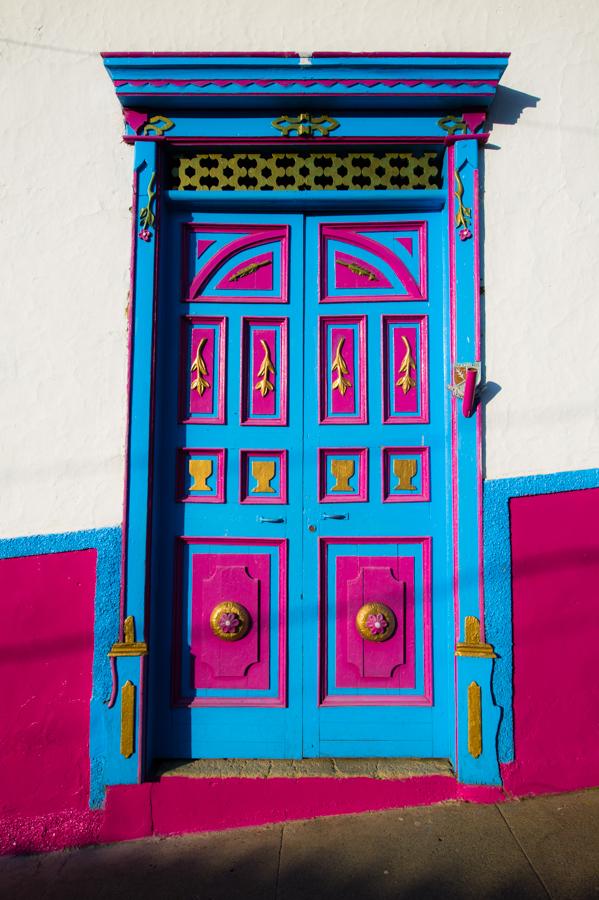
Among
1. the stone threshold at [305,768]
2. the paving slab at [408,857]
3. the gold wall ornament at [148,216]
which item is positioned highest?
the gold wall ornament at [148,216]

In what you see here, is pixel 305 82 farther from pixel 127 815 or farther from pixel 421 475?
pixel 127 815

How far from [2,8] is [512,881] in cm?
427

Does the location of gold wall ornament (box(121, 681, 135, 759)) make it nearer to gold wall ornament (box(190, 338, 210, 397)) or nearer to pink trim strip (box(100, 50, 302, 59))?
gold wall ornament (box(190, 338, 210, 397))

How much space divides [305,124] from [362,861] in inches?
122

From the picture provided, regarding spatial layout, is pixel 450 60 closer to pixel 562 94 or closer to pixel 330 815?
pixel 562 94

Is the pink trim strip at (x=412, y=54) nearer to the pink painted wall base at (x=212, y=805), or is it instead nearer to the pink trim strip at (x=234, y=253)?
the pink trim strip at (x=234, y=253)

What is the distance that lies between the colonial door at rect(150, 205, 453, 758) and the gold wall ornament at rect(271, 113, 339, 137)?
0.38 m

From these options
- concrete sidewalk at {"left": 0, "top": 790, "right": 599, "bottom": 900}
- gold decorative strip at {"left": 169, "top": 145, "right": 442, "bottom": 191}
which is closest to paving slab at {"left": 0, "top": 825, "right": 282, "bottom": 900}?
concrete sidewalk at {"left": 0, "top": 790, "right": 599, "bottom": 900}

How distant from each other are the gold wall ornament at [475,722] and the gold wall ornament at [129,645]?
4.65 ft

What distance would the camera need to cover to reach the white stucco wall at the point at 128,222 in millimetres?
2689

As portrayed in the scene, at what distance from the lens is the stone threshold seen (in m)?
2.57

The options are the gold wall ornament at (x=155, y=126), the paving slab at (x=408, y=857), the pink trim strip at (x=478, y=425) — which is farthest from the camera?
the gold wall ornament at (x=155, y=126)

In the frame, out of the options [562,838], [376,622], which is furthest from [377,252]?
[562,838]

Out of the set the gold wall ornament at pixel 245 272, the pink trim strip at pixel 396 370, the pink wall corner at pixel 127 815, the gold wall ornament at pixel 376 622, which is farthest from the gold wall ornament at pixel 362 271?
the pink wall corner at pixel 127 815
